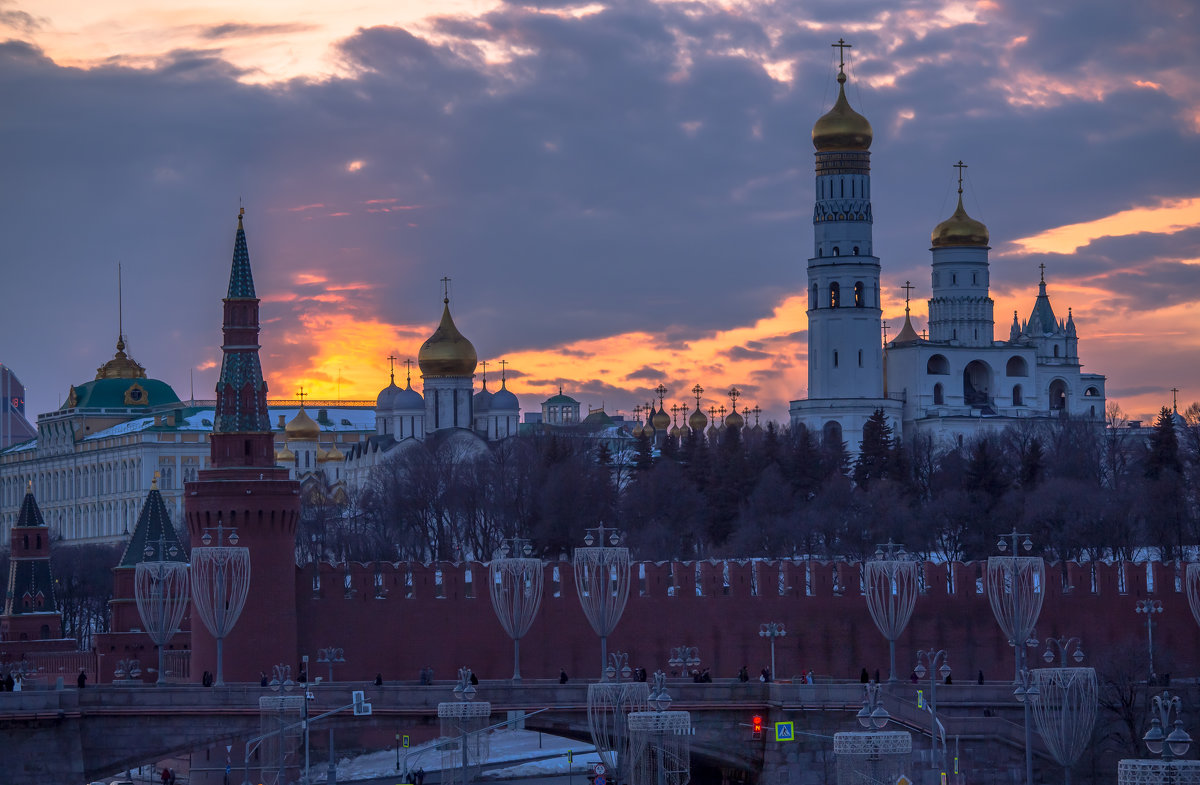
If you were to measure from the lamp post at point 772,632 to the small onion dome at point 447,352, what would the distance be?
2489 inches

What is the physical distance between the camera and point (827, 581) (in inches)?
2554

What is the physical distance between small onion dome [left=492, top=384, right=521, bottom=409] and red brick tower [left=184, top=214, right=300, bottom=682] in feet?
220

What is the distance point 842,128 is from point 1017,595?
2130 inches

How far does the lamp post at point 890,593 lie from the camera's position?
204ft

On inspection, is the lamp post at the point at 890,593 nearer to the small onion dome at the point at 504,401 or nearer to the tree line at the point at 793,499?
the tree line at the point at 793,499

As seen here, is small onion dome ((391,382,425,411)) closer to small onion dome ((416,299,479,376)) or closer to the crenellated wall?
small onion dome ((416,299,479,376))

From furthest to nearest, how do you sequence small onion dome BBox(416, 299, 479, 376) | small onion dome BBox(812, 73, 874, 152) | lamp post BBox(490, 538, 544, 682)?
small onion dome BBox(416, 299, 479, 376)
small onion dome BBox(812, 73, 874, 152)
lamp post BBox(490, 538, 544, 682)

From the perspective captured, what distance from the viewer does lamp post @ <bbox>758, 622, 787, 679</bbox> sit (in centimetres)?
6295

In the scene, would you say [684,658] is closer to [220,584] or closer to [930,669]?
[930,669]

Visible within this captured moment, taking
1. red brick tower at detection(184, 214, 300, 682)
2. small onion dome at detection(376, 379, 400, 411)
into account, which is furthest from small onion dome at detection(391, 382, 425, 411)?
red brick tower at detection(184, 214, 300, 682)

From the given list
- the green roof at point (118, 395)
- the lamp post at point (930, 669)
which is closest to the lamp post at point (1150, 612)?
the lamp post at point (930, 669)

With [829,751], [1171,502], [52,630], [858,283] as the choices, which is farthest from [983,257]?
[829,751]

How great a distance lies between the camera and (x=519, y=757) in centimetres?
6359

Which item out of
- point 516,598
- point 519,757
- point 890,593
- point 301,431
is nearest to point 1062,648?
point 890,593
